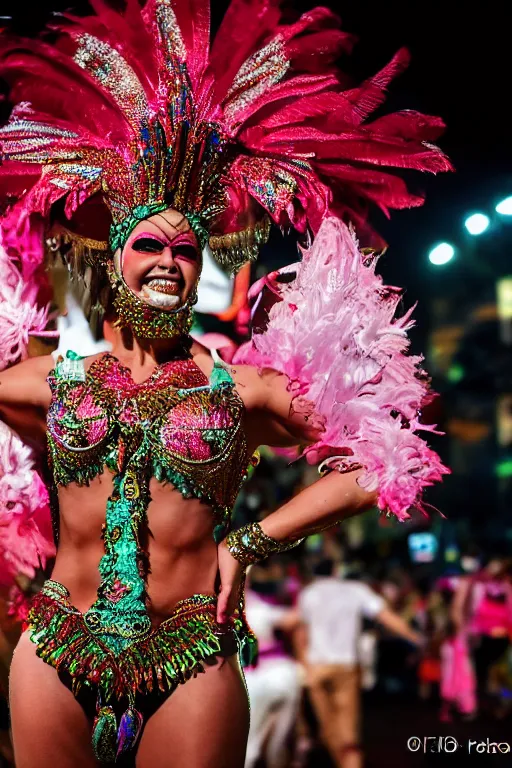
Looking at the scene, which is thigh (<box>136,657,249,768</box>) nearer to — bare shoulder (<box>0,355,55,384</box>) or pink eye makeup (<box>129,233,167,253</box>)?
bare shoulder (<box>0,355,55,384</box>)

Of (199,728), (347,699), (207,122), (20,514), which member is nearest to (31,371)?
(20,514)

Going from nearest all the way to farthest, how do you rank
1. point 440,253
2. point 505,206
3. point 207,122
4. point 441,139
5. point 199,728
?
point 199,728 < point 207,122 < point 441,139 < point 440,253 < point 505,206

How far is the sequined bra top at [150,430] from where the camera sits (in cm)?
248

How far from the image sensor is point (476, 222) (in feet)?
14.6

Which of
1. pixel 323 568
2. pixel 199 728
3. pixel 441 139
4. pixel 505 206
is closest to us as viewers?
pixel 199 728

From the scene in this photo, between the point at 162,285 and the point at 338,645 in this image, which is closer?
the point at 162,285

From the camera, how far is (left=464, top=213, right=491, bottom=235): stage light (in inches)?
171

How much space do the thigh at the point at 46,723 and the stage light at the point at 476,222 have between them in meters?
2.62

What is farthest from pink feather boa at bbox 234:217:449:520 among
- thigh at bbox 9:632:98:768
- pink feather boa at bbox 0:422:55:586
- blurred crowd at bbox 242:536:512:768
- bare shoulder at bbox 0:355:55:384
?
blurred crowd at bbox 242:536:512:768

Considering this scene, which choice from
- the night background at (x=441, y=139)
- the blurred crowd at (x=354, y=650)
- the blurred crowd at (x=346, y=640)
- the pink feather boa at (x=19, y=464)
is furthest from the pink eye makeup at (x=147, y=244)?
the blurred crowd at (x=354, y=650)

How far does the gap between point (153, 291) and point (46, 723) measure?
3.33 ft

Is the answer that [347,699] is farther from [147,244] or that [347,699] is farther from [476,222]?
[147,244]

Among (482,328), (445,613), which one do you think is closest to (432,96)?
(445,613)

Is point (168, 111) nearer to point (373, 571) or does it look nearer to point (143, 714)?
point (143, 714)
